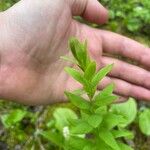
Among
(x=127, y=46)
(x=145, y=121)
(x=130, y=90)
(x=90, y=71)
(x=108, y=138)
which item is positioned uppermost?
(x=90, y=71)

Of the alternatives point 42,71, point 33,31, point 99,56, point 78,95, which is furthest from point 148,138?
point 78,95

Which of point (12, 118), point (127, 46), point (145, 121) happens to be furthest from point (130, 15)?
point (12, 118)

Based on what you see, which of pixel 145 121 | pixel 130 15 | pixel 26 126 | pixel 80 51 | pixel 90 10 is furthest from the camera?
pixel 130 15

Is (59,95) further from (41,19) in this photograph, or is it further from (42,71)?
(41,19)

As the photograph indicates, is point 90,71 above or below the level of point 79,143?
above

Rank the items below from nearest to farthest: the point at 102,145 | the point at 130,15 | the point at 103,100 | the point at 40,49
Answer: the point at 103,100
the point at 102,145
the point at 40,49
the point at 130,15

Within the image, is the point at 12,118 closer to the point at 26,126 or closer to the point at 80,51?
the point at 26,126
